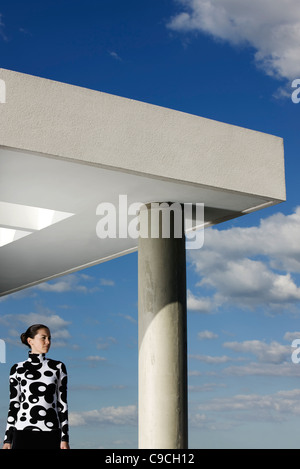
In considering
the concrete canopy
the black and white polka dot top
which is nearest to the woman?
the black and white polka dot top

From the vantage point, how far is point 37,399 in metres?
7.51

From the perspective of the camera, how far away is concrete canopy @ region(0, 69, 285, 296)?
8297mm

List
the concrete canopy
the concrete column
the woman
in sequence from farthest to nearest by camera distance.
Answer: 1. the concrete column
2. the concrete canopy
3. the woman

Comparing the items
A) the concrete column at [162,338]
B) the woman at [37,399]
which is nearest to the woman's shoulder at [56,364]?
the woman at [37,399]

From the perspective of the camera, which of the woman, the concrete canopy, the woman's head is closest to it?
the woman

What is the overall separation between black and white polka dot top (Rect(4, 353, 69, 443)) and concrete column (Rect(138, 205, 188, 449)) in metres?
2.40

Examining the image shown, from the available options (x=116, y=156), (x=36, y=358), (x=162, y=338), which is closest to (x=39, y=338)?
(x=36, y=358)

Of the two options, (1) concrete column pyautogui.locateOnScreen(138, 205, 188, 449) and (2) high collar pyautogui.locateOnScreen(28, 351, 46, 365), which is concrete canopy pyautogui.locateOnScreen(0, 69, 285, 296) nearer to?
(1) concrete column pyautogui.locateOnScreen(138, 205, 188, 449)

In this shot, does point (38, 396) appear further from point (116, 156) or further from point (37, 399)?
point (116, 156)

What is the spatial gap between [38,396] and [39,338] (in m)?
0.65

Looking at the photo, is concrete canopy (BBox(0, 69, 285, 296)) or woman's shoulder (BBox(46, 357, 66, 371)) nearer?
woman's shoulder (BBox(46, 357, 66, 371))

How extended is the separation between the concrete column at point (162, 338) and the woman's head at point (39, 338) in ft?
8.61

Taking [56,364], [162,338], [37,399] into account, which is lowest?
[37,399]

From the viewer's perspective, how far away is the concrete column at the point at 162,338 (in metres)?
9.63
